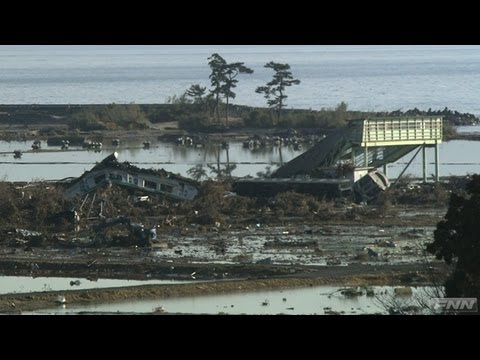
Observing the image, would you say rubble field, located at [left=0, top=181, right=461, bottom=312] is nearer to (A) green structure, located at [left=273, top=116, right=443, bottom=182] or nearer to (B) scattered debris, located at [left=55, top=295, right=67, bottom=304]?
(B) scattered debris, located at [left=55, top=295, right=67, bottom=304]

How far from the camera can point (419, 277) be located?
12859 millimetres

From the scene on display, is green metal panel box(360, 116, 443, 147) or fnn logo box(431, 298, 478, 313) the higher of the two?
green metal panel box(360, 116, 443, 147)

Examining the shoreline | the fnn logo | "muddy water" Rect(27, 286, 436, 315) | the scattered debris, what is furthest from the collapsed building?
the fnn logo

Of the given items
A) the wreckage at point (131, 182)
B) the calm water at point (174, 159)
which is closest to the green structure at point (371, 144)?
the calm water at point (174, 159)

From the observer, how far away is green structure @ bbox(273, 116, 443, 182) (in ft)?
67.1

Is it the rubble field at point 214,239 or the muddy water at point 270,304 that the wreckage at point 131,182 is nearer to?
the rubble field at point 214,239

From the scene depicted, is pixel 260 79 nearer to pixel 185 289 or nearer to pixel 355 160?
pixel 355 160

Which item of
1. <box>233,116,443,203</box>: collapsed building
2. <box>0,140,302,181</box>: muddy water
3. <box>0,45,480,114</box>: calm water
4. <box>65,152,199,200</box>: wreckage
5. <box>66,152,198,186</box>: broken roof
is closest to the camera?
<box>65,152,199,200</box>: wreckage

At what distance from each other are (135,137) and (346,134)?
729 centimetres

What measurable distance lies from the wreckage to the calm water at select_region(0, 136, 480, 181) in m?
2.71

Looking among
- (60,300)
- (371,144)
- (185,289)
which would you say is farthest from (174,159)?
(60,300)

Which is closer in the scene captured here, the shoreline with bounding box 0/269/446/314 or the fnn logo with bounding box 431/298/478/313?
the fnn logo with bounding box 431/298/478/313

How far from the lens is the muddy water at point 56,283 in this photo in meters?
12.8
